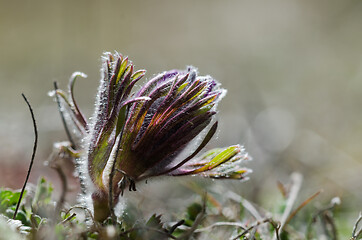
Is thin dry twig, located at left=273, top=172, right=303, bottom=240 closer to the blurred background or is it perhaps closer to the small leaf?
the blurred background

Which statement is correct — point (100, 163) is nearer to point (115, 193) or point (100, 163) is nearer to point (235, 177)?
point (115, 193)

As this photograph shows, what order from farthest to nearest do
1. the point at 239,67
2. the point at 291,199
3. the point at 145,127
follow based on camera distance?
the point at 239,67
the point at 291,199
the point at 145,127

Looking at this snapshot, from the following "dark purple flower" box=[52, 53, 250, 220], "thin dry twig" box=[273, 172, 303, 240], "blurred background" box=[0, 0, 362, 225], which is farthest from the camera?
"blurred background" box=[0, 0, 362, 225]

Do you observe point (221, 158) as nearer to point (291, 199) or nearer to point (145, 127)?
point (145, 127)

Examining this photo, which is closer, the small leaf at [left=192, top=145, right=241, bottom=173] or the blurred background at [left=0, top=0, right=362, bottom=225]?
the small leaf at [left=192, top=145, right=241, bottom=173]

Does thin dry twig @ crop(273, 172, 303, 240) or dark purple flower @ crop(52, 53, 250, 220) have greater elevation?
dark purple flower @ crop(52, 53, 250, 220)

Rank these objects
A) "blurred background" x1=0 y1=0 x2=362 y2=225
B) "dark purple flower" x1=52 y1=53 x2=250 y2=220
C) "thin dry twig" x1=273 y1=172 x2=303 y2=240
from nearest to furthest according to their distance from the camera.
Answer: "dark purple flower" x1=52 y1=53 x2=250 y2=220 < "thin dry twig" x1=273 y1=172 x2=303 y2=240 < "blurred background" x1=0 y1=0 x2=362 y2=225

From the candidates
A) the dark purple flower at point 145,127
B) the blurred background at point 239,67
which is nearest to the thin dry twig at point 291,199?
the blurred background at point 239,67

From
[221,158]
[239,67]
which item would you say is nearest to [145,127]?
[221,158]

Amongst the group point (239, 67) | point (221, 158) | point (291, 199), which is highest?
point (239, 67)

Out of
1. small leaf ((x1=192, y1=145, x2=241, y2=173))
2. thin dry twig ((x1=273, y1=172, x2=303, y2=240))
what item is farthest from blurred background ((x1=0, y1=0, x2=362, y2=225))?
small leaf ((x1=192, y1=145, x2=241, y2=173))
